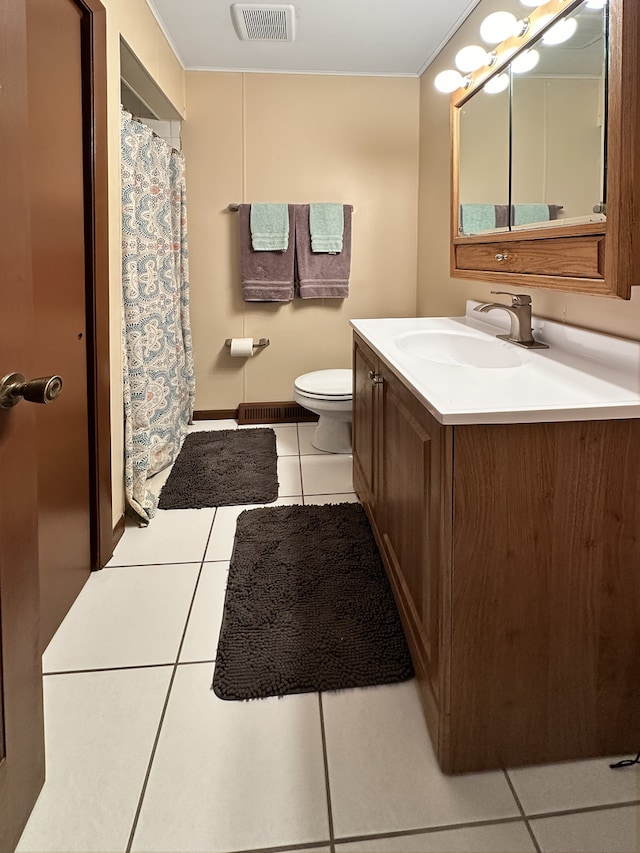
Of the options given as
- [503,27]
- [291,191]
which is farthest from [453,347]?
[291,191]

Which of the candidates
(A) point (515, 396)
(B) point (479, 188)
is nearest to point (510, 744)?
(A) point (515, 396)

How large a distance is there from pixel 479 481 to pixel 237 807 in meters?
0.79

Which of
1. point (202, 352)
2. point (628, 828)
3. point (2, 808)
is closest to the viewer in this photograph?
point (2, 808)

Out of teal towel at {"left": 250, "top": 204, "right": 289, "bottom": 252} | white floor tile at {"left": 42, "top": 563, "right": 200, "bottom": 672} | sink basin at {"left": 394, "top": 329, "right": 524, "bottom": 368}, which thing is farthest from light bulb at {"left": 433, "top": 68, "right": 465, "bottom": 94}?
white floor tile at {"left": 42, "top": 563, "right": 200, "bottom": 672}

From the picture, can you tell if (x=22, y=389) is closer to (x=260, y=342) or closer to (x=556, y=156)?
(x=556, y=156)

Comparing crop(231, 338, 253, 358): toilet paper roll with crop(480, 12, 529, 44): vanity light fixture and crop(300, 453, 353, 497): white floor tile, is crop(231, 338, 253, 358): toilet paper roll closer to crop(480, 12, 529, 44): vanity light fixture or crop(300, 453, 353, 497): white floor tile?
crop(300, 453, 353, 497): white floor tile

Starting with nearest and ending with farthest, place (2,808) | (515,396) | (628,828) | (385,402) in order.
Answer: (2,808) → (628,828) → (515,396) → (385,402)

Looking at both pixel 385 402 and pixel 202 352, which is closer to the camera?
pixel 385 402

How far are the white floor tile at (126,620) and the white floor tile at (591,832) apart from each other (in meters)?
0.96

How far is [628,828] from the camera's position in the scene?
44.4 inches

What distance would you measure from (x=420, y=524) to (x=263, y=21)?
8.57ft

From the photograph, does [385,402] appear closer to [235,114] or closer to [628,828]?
[628,828]

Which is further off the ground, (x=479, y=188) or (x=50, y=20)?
(x=50, y=20)

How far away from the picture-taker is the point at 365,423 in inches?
89.3
